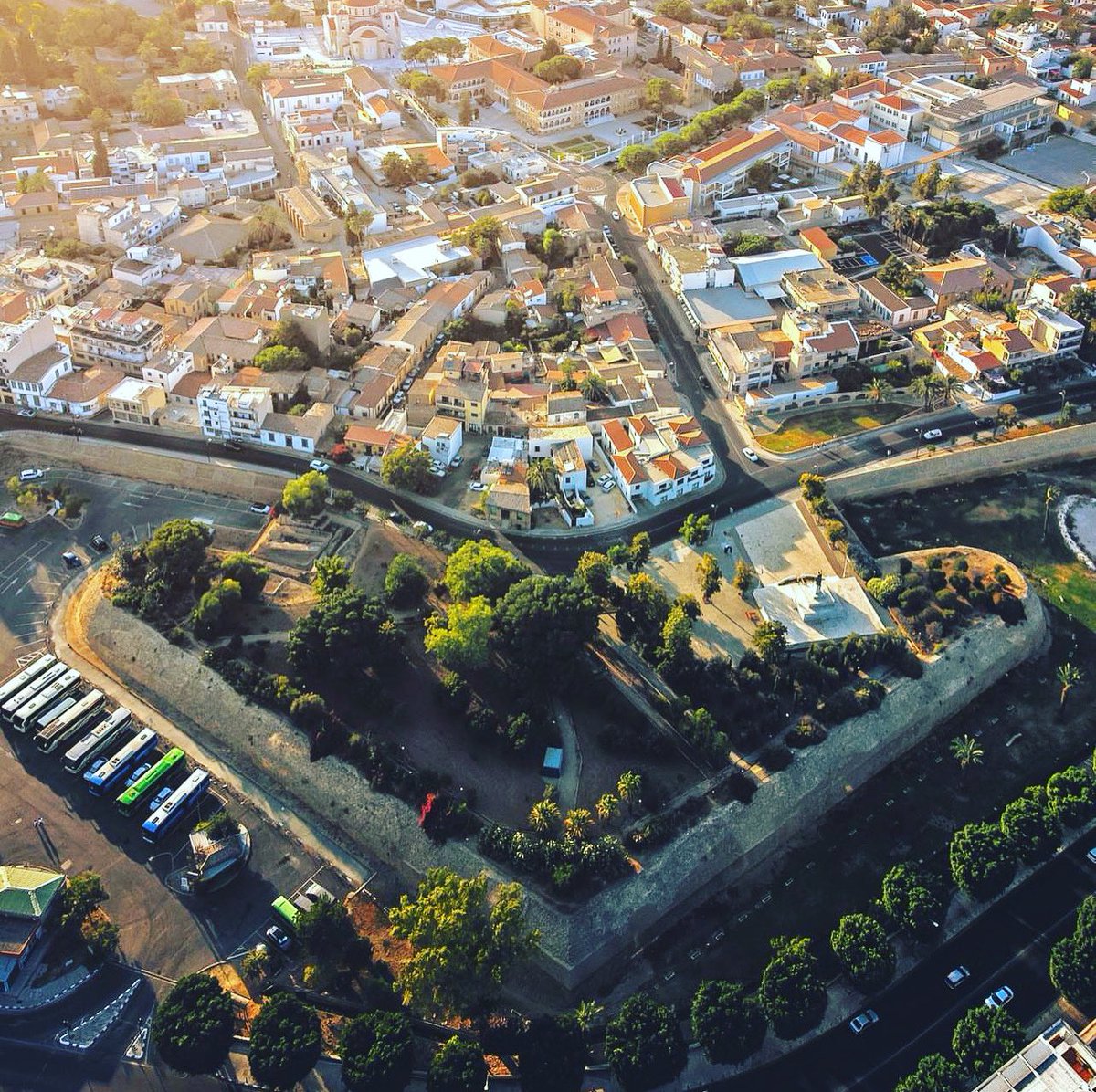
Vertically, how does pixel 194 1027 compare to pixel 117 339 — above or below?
below

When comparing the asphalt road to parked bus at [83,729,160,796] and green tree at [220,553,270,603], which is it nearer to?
parked bus at [83,729,160,796]

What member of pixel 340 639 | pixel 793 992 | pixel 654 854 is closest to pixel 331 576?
pixel 340 639

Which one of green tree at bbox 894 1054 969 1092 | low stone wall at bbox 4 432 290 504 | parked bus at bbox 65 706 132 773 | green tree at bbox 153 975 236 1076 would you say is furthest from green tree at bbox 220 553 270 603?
green tree at bbox 894 1054 969 1092

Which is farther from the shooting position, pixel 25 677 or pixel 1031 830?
pixel 25 677

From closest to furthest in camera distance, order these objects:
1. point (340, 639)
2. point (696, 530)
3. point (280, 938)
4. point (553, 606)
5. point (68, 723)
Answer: point (280, 938) < point (340, 639) < point (68, 723) < point (553, 606) < point (696, 530)

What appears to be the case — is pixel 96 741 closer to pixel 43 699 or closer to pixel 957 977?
pixel 43 699

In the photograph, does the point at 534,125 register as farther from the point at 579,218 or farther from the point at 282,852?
the point at 282,852

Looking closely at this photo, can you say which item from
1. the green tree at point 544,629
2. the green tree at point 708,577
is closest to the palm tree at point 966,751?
the green tree at point 708,577
